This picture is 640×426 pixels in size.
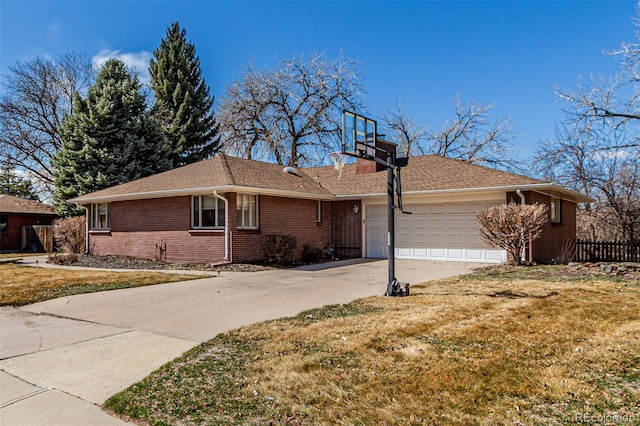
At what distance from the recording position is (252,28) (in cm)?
1734

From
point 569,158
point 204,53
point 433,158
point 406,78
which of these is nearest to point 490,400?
point 433,158

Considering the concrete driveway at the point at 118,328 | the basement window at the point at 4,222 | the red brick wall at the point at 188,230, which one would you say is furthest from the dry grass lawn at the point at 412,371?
the basement window at the point at 4,222

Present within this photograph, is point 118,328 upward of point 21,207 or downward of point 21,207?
downward

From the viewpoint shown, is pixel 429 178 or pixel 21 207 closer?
pixel 429 178

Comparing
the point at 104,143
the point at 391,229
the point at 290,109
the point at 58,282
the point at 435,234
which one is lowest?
the point at 58,282

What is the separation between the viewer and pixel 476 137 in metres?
31.9

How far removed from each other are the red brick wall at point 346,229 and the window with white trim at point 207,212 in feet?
18.4

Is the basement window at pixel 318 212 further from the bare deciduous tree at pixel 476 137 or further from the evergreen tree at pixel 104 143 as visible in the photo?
the bare deciduous tree at pixel 476 137

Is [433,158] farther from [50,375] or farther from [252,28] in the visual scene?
[50,375]

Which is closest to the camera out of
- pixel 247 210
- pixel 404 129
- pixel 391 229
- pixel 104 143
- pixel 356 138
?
pixel 391 229

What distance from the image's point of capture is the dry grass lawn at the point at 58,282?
9.26 metres

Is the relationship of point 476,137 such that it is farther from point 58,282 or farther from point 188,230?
point 58,282

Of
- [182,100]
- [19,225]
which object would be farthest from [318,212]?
[19,225]

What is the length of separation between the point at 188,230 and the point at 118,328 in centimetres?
900
